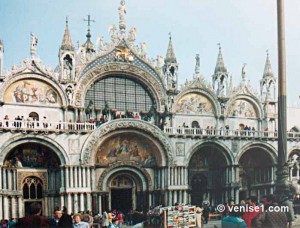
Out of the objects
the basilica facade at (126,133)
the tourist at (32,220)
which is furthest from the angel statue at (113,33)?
the tourist at (32,220)

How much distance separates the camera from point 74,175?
94.8 feet

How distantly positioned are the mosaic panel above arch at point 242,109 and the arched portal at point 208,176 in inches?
168

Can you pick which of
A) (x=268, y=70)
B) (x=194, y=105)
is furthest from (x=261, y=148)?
(x=268, y=70)

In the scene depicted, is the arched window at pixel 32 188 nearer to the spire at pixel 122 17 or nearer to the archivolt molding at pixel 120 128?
the archivolt molding at pixel 120 128

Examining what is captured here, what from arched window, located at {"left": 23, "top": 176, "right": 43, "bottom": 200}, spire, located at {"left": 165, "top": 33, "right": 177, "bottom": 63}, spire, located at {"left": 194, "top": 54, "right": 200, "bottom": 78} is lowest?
arched window, located at {"left": 23, "top": 176, "right": 43, "bottom": 200}

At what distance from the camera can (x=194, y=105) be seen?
35.8 meters

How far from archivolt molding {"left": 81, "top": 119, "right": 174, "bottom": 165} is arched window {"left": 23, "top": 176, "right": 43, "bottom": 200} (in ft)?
11.7

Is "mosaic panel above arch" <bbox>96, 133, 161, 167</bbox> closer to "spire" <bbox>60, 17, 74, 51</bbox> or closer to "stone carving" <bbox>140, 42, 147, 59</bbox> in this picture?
"stone carving" <bbox>140, 42, 147, 59</bbox>

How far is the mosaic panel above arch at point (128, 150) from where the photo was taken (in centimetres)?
3130

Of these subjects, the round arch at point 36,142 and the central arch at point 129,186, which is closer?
the round arch at point 36,142

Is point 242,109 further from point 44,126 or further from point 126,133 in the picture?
point 44,126

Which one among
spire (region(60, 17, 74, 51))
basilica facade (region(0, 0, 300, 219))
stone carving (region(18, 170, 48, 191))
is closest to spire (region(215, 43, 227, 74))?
basilica facade (region(0, 0, 300, 219))

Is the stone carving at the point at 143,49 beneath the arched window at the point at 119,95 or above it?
above

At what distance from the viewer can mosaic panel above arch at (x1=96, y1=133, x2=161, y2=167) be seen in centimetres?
3130
